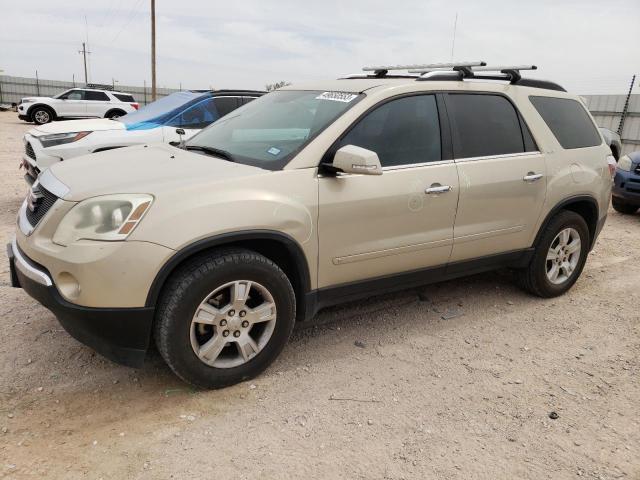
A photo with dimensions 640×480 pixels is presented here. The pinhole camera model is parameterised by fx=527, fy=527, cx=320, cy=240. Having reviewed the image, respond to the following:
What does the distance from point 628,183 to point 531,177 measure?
5169 mm

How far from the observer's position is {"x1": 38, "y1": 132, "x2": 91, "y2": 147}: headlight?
6133mm

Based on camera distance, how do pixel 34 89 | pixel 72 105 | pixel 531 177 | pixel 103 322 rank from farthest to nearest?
1. pixel 34 89
2. pixel 72 105
3. pixel 531 177
4. pixel 103 322

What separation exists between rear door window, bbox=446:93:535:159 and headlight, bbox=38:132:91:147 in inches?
176

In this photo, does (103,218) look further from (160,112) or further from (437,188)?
(160,112)

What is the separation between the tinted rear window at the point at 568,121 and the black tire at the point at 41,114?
69.9 ft

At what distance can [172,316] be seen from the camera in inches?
106

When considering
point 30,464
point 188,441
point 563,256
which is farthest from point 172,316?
point 563,256

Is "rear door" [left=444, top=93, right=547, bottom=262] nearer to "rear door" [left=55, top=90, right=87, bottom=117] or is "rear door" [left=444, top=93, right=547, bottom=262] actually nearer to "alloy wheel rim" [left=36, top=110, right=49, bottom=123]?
"rear door" [left=55, top=90, right=87, bottom=117]

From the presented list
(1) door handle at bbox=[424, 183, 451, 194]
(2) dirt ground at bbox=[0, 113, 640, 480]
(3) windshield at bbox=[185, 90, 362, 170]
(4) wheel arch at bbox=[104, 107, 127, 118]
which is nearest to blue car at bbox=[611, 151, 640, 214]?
(2) dirt ground at bbox=[0, 113, 640, 480]

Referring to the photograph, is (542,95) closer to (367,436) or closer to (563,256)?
(563,256)

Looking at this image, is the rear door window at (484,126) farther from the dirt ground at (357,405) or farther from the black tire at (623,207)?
the black tire at (623,207)

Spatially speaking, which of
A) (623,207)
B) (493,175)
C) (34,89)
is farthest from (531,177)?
(34,89)

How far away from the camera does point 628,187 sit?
8109 millimetres

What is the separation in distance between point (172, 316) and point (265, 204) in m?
0.77
